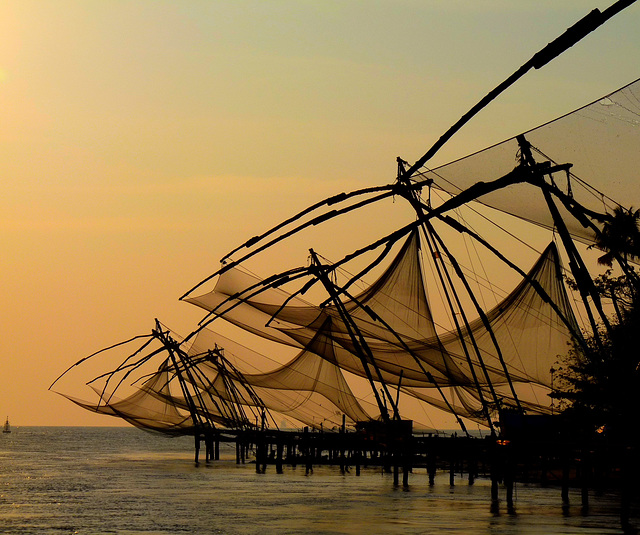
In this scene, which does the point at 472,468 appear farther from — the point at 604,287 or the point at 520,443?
the point at 520,443

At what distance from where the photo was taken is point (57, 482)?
3478cm

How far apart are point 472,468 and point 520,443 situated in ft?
39.4

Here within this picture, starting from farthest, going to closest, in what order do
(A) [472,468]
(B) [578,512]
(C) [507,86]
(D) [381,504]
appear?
(A) [472,468]
(D) [381,504]
(B) [578,512]
(C) [507,86]

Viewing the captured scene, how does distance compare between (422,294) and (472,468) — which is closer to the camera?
(422,294)

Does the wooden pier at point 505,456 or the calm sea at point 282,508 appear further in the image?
the wooden pier at point 505,456

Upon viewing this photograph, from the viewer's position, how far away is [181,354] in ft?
124

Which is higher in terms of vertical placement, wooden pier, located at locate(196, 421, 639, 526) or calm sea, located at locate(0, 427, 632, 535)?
wooden pier, located at locate(196, 421, 639, 526)

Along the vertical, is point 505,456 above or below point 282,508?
above

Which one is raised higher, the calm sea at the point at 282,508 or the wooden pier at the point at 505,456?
the wooden pier at the point at 505,456

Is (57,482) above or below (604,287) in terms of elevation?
below

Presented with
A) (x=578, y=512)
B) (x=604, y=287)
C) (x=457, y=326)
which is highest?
(x=604, y=287)

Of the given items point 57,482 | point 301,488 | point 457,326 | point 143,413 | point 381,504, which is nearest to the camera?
point 457,326

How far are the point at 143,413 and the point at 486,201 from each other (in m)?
31.3

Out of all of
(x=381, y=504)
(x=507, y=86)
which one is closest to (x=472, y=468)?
(x=381, y=504)
